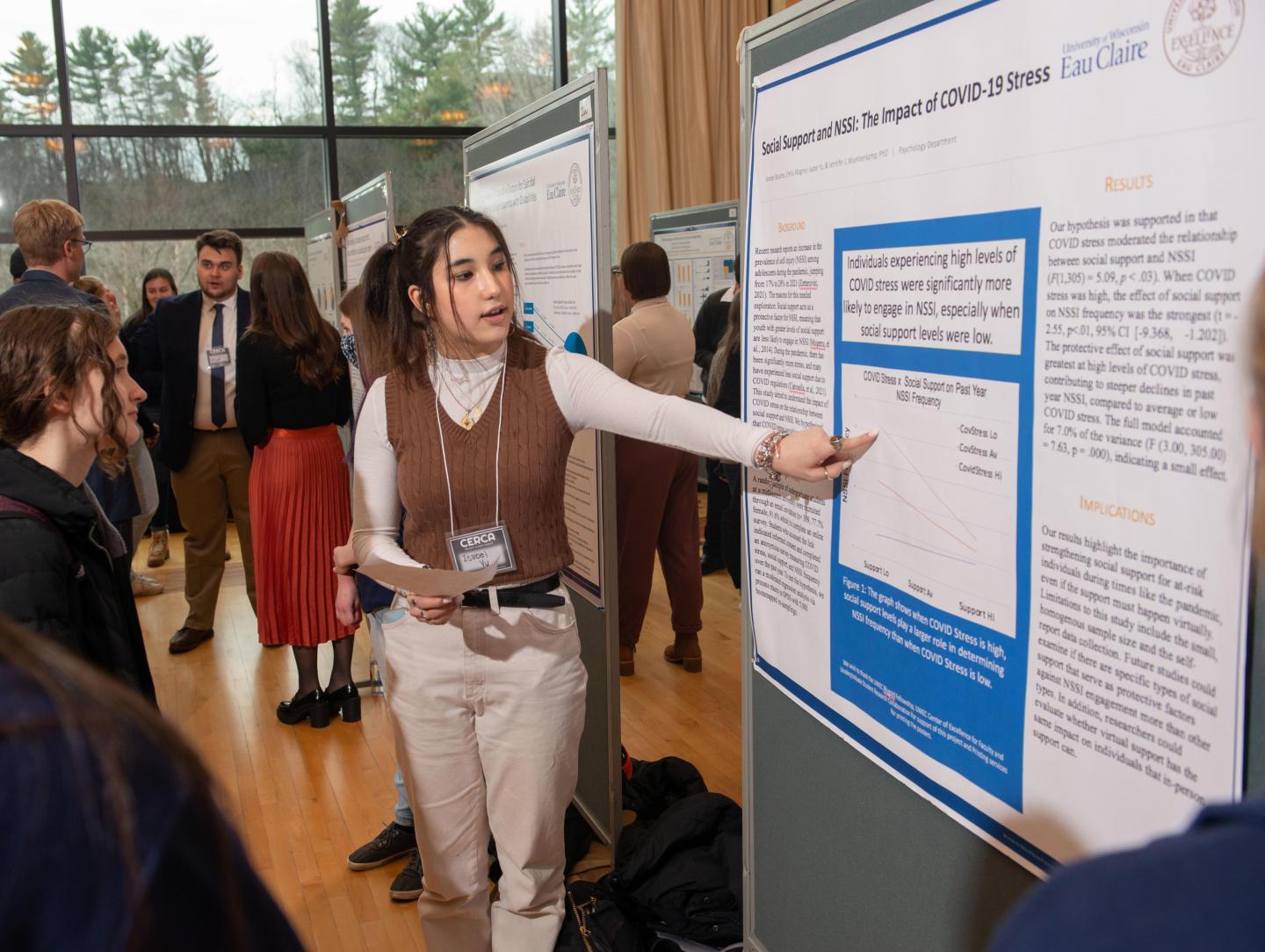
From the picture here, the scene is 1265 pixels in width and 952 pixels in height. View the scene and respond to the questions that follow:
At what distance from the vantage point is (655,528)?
421 centimetres

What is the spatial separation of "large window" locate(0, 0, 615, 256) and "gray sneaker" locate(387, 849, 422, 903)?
19.3 feet

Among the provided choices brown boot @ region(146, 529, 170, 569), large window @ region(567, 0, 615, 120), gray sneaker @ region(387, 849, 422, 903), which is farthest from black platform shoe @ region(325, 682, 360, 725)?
large window @ region(567, 0, 615, 120)

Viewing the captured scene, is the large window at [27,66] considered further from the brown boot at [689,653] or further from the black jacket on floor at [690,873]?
the black jacket on floor at [690,873]

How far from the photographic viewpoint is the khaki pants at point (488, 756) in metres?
1.93

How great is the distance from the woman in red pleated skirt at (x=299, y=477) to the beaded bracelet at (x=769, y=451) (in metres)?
2.56

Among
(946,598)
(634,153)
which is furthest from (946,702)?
(634,153)

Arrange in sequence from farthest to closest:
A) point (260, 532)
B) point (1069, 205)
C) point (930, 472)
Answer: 1. point (260, 532)
2. point (930, 472)
3. point (1069, 205)

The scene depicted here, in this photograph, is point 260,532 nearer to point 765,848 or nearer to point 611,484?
point 611,484

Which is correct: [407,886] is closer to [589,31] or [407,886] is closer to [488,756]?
[488,756]

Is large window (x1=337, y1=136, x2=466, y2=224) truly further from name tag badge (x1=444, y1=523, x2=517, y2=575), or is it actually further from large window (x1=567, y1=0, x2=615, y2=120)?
name tag badge (x1=444, y1=523, x2=517, y2=575)

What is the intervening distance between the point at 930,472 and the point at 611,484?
4.03ft

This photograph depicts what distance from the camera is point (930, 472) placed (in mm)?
1375

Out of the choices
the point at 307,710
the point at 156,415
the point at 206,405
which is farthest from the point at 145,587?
the point at 307,710

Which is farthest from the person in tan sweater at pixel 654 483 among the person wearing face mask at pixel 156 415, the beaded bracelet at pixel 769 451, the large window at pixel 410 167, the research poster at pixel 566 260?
the large window at pixel 410 167
